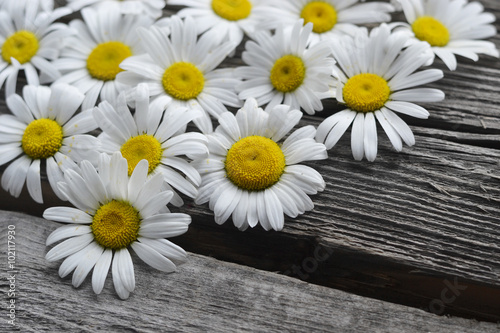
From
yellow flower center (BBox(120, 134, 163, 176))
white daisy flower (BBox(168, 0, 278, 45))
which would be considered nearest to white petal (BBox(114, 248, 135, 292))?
yellow flower center (BBox(120, 134, 163, 176))

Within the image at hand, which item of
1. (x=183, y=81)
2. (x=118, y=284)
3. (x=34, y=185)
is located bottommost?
(x=118, y=284)

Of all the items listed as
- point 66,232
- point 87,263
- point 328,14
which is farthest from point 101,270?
point 328,14

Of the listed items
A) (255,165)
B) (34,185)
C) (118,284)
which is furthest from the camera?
(34,185)

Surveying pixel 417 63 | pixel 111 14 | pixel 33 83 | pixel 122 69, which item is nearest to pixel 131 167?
pixel 122 69

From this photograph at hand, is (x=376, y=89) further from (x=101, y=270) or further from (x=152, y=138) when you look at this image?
(x=101, y=270)

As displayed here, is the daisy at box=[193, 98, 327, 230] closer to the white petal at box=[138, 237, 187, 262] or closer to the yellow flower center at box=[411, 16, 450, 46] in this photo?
the white petal at box=[138, 237, 187, 262]

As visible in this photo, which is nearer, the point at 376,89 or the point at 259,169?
the point at 259,169

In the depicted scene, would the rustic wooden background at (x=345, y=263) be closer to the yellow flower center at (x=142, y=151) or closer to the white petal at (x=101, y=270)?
the white petal at (x=101, y=270)

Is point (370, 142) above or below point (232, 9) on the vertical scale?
below
